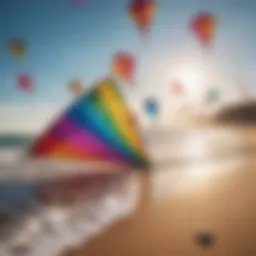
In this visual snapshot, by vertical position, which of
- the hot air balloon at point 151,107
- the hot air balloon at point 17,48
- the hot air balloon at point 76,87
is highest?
the hot air balloon at point 17,48

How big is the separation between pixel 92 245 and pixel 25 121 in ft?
1.19

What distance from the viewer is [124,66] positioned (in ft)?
3.74

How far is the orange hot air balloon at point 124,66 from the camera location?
114 cm

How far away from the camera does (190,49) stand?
1151mm

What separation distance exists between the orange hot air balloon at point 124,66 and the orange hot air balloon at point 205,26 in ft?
0.61

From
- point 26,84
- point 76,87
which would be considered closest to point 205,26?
point 76,87

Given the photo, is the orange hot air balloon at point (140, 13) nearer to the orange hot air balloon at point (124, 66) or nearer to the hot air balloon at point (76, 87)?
the orange hot air balloon at point (124, 66)

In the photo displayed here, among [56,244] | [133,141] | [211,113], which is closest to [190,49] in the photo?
[211,113]

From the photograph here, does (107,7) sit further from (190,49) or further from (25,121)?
(25,121)

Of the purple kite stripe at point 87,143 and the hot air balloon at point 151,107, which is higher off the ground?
the hot air balloon at point 151,107

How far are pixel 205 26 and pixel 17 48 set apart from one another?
1.64 feet

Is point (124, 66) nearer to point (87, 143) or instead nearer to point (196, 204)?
point (87, 143)

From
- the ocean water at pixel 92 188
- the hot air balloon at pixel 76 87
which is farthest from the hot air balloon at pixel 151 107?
the hot air balloon at pixel 76 87

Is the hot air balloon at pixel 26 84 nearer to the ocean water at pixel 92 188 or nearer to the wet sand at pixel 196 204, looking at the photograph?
the ocean water at pixel 92 188
